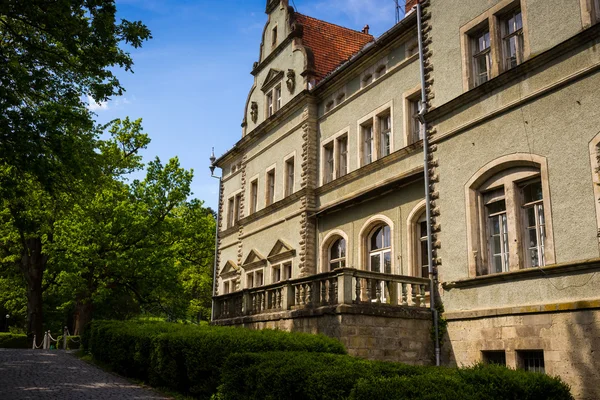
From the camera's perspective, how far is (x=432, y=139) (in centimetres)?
1591

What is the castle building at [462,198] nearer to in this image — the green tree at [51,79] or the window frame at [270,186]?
the window frame at [270,186]

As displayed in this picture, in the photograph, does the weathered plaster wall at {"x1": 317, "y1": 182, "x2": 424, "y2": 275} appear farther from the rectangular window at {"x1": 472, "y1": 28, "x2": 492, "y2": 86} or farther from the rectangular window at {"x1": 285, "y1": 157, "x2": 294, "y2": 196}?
the rectangular window at {"x1": 472, "y1": 28, "x2": 492, "y2": 86}

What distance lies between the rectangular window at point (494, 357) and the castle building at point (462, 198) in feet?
0.18

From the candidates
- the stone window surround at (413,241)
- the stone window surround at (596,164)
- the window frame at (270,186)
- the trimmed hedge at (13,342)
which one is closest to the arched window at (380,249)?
the stone window surround at (413,241)

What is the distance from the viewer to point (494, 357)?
43.8ft

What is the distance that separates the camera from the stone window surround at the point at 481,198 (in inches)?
497

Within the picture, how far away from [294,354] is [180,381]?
3.78 m

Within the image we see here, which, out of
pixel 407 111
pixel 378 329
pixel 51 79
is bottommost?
pixel 378 329

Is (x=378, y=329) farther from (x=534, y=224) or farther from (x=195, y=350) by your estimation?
(x=195, y=350)

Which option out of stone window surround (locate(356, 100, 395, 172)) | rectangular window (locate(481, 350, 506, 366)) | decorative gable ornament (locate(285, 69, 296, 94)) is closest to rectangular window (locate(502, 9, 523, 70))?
stone window surround (locate(356, 100, 395, 172))

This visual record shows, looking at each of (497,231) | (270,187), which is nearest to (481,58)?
(497,231)

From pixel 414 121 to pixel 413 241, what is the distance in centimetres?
381

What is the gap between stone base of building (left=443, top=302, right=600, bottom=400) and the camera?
11.1 m

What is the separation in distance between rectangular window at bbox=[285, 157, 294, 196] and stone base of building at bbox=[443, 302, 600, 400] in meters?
11.9
